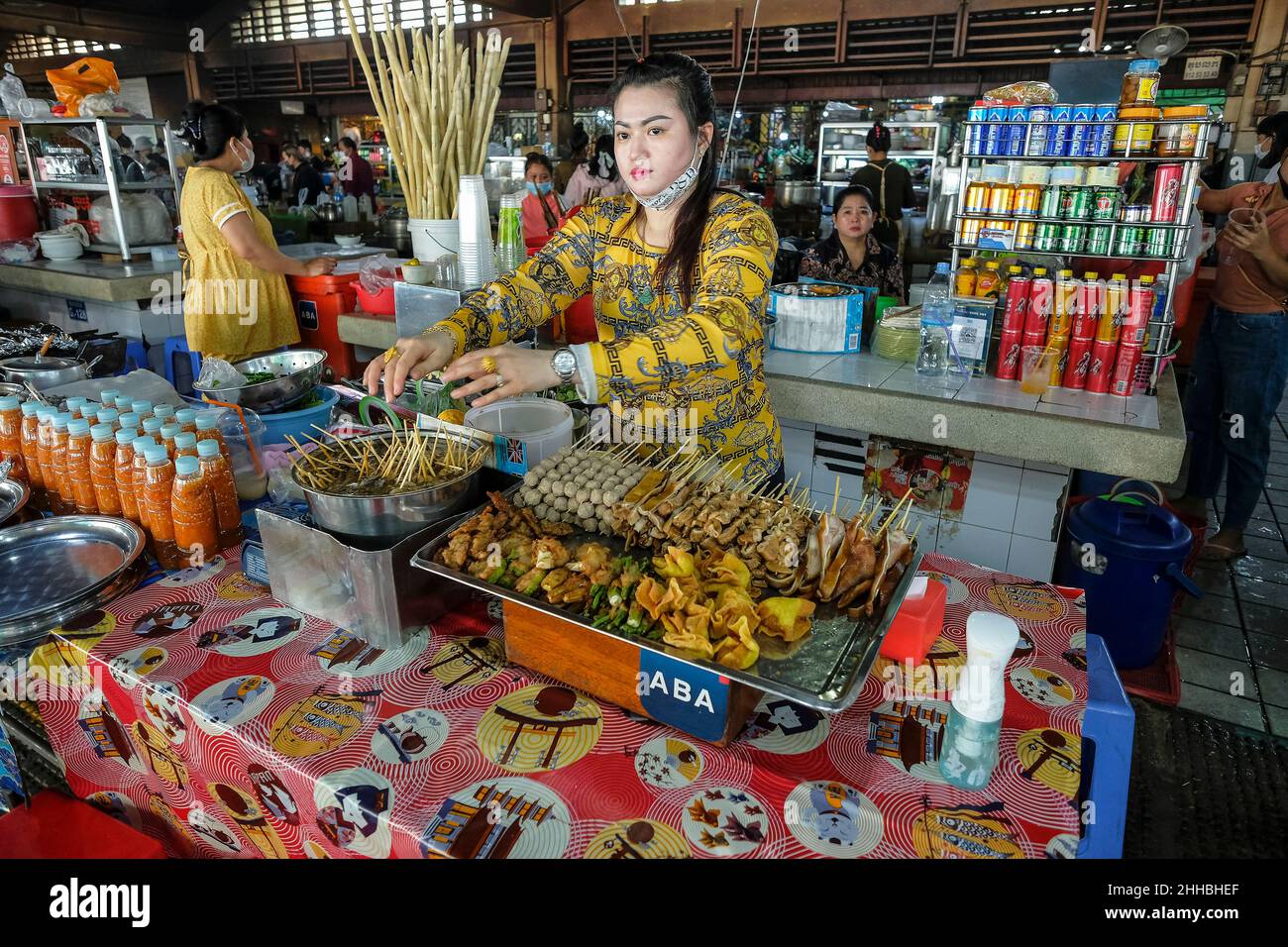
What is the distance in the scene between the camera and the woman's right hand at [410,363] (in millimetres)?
A: 1541

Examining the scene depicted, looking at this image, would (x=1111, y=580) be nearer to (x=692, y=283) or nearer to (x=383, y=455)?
(x=692, y=283)

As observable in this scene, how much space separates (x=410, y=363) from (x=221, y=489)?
53cm

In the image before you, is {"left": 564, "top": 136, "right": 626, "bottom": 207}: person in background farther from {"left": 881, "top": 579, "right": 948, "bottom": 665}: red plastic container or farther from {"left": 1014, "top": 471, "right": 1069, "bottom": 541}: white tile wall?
{"left": 881, "top": 579, "right": 948, "bottom": 665}: red plastic container

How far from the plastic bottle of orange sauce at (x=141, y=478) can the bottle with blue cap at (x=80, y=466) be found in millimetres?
186

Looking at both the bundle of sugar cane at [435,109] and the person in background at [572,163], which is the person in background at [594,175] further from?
the bundle of sugar cane at [435,109]

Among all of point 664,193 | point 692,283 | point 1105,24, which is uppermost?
point 1105,24

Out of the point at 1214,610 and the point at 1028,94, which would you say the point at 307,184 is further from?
the point at 1214,610

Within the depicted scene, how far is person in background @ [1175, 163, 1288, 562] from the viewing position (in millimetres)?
3658

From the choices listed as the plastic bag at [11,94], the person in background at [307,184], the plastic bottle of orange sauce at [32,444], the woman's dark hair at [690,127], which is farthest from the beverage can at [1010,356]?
the person in background at [307,184]

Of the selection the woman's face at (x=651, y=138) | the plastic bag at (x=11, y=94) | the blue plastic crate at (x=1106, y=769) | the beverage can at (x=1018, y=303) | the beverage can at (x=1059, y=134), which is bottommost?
the blue plastic crate at (x=1106, y=769)

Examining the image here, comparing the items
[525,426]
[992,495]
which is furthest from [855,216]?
[525,426]
